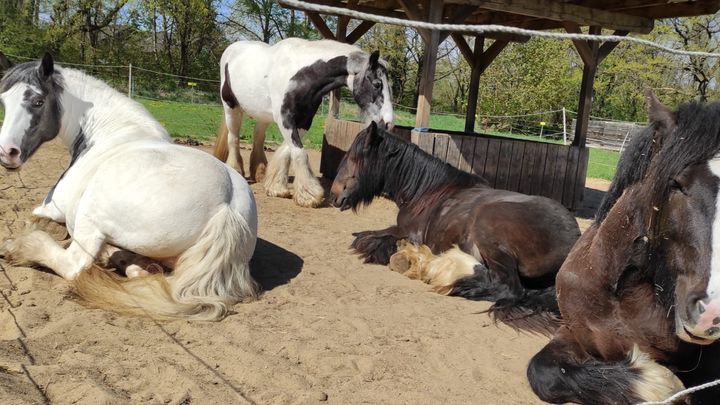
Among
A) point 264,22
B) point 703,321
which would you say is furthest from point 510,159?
point 264,22

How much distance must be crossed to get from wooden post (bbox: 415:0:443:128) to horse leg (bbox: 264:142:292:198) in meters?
1.92

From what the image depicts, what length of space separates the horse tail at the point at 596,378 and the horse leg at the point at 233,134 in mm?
6954

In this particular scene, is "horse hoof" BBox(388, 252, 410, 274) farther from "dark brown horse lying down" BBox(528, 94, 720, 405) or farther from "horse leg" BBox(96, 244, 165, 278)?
"dark brown horse lying down" BBox(528, 94, 720, 405)

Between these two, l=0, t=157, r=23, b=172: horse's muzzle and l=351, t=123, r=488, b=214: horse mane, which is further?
l=351, t=123, r=488, b=214: horse mane

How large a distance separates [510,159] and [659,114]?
664 centimetres

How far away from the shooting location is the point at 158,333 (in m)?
3.11

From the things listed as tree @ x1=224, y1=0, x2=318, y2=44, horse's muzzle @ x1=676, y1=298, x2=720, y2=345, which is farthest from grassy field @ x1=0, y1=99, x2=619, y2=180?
tree @ x1=224, y1=0, x2=318, y2=44

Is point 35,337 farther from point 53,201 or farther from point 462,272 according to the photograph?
point 462,272

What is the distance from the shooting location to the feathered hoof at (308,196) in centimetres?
747

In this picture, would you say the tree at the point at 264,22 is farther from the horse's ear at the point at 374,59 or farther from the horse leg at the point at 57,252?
the horse leg at the point at 57,252

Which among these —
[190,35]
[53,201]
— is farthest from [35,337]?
[190,35]

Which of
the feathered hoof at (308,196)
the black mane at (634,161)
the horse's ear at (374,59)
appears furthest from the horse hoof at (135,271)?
the horse's ear at (374,59)

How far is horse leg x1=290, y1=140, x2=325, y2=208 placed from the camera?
7480 mm

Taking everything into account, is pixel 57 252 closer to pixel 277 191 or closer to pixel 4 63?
pixel 4 63
